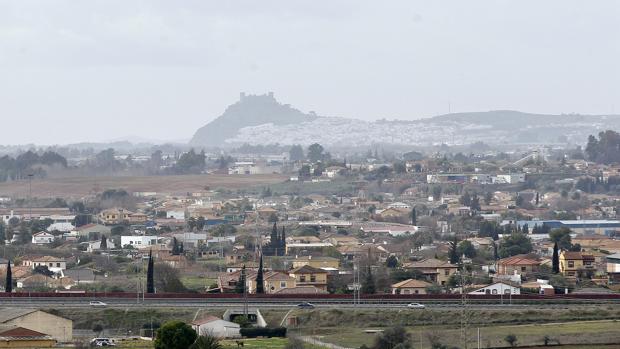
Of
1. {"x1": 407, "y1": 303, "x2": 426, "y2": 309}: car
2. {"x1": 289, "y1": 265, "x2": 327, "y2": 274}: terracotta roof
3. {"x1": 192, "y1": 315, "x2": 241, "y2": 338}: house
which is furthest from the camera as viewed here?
{"x1": 289, "y1": 265, "x2": 327, "y2": 274}: terracotta roof

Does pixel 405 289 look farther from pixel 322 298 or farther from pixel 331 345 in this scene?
pixel 331 345

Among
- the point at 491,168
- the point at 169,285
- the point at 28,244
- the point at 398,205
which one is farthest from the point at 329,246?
the point at 491,168

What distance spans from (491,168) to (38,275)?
78.5 metres

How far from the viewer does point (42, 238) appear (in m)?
82.0

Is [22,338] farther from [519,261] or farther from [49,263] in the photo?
[49,263]

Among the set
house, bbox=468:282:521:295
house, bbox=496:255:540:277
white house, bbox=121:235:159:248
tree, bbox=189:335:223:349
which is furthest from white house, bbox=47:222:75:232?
tree, bbox=189:335:223:349

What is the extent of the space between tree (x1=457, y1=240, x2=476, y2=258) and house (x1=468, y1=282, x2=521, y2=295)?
42.5 ft

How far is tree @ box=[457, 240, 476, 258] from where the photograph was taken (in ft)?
224

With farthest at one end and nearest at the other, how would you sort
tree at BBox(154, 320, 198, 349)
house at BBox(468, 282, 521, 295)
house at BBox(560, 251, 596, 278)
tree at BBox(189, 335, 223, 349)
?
house at BBox(560, 251, 596, 278) → house at BBox(468, 282, 521, 295) → tree at BBox(154, 320, 198, 349) → tree at BBox(189, 335, 223, 349)

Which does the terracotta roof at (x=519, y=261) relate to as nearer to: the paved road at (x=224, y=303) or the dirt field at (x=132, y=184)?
the paved road at (x=224, y=303)

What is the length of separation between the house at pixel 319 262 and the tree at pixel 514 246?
633 centimetres

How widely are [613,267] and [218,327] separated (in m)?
20.8

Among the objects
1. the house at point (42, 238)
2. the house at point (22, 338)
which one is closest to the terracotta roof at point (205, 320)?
the house at point (22, 338)

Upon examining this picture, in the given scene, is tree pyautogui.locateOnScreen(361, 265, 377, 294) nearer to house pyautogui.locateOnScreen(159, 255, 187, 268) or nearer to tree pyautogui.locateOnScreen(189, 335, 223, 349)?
house pyautogui.locateOnScreen(159, 255, 187, 268)
